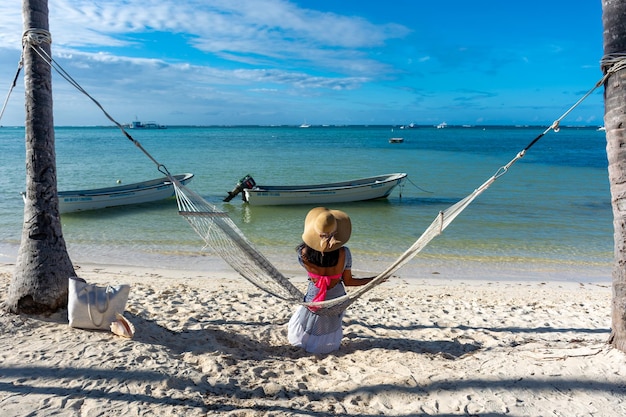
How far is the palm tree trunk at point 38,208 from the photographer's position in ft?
10.5

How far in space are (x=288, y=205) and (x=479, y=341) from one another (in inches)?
359

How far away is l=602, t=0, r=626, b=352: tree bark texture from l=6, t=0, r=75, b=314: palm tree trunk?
3551mm

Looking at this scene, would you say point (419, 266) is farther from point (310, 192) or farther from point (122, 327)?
point (310, 192)

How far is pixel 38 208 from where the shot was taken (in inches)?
128

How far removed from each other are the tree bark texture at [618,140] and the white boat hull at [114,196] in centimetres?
1027

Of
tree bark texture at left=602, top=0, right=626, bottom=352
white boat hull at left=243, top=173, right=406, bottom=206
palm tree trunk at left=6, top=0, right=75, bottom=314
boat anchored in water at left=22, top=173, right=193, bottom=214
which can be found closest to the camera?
tree bark texture at left=602, top=0, right=626, bottom=352

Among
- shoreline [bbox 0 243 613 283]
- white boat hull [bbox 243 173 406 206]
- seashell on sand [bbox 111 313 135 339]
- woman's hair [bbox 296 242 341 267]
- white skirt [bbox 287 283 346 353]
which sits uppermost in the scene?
white boat hull [bbox 243 173 406 206]

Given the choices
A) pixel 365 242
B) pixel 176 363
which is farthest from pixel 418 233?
pixel 176 363

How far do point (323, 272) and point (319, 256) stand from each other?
12 centimetres

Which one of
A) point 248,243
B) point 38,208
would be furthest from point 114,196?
point 248,243

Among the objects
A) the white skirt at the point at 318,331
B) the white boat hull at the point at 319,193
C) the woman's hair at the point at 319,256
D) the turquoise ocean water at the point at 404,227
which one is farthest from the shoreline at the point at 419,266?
the white boat hull at the point at 319,193

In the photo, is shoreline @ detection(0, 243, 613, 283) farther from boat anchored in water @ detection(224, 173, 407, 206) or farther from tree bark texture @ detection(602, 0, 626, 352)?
boat anchored in water @ detection(224, 173, 407, 206)

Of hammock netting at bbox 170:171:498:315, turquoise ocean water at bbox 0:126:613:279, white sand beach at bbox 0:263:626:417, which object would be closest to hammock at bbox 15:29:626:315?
hammock netting at bbox 170:171:498:315

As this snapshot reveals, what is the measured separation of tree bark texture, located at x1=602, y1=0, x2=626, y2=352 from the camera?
2.64 metres
